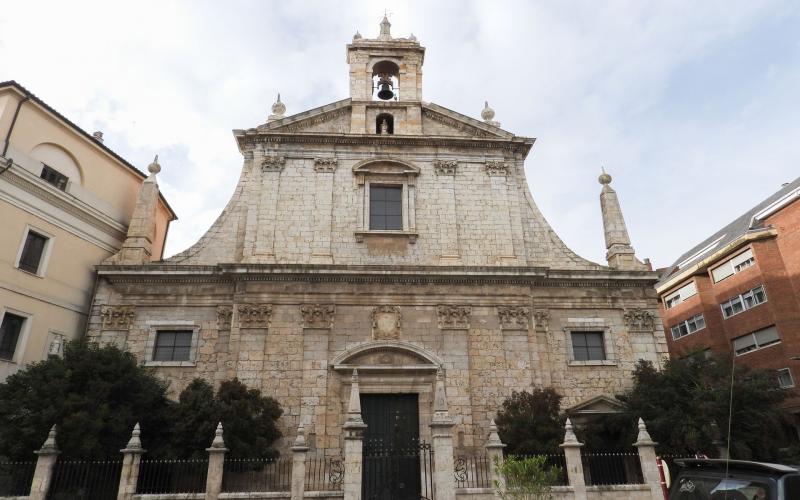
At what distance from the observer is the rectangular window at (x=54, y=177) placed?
16.4m

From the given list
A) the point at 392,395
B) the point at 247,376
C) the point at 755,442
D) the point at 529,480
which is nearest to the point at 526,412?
the point at 392,395

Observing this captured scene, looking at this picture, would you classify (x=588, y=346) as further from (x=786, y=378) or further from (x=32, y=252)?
(x=32, y=252)

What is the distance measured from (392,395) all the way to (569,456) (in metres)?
5.73

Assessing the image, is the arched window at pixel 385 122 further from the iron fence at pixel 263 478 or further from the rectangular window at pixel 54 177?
the iron fence at pixel 263 478

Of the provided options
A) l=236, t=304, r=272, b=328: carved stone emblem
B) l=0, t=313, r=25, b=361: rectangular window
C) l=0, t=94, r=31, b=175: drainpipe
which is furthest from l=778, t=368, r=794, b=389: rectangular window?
l=0, t=94, r=31, b=175: drainpipe

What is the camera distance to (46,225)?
16.0 m

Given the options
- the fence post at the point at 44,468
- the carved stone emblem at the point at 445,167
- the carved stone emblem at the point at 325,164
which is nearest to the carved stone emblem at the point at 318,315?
the carved stone emblem at the point at 325,164

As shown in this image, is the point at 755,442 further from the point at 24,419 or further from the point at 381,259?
the point at 24,419

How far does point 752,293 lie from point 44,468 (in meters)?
29.1

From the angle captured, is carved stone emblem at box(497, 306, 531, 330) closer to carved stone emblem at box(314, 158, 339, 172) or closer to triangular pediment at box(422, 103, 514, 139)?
triangular pediment at box(422, 103, 514, 139)

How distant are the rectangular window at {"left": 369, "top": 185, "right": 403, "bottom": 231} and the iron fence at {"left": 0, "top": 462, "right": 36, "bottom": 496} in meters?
11.6

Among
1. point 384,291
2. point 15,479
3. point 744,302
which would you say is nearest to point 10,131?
point 15,479

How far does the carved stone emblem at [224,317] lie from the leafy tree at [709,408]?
12553 mm

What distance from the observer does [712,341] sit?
27.6 m
